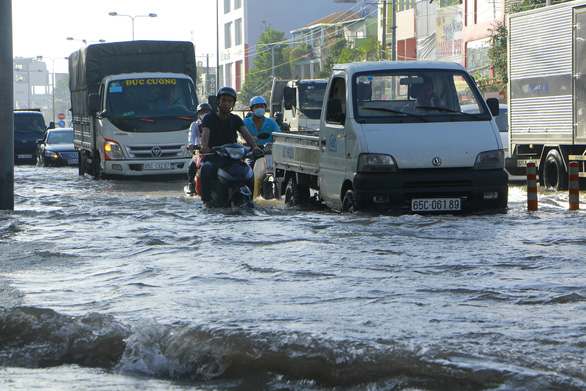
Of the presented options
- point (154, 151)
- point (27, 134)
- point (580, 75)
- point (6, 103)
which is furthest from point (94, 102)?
point (27, 134)

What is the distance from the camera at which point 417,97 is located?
11.3m

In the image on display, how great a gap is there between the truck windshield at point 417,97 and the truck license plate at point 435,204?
2.90 ft

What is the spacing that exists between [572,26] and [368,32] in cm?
6043

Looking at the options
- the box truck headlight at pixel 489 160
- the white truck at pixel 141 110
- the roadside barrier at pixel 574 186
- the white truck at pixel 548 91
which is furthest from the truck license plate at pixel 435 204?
the white truck at pixel 141 110

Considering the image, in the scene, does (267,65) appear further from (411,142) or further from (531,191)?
(411,142)

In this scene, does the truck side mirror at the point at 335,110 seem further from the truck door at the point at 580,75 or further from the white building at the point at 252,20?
the white building at the point at 252,20

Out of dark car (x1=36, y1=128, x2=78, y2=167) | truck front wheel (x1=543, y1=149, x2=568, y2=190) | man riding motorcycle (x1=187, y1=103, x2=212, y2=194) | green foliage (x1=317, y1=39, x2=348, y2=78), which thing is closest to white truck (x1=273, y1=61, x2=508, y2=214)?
man riding motorcycle (x1=187, y1=103, x2=212, y2=194)

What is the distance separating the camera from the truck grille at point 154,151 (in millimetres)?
21672

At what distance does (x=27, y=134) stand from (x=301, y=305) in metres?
34.7

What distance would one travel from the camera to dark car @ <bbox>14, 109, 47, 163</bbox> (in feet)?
125

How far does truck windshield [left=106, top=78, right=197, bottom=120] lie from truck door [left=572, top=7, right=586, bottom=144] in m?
8.29

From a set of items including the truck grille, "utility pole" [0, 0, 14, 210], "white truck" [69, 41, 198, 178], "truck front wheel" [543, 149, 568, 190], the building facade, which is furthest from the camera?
the building facade

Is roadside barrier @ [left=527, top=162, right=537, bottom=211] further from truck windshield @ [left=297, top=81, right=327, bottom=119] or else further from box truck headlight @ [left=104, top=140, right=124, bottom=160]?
truck windshield @ [left=297, top=81, right=327, bottom=119]

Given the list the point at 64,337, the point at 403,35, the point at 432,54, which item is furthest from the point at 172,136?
the point at 403,35
